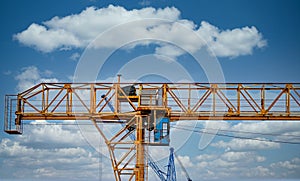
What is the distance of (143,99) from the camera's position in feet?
143

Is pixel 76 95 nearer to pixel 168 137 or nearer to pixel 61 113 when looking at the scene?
pixel 61 113

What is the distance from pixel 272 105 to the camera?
4372cm

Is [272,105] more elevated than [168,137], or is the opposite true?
[272,105]

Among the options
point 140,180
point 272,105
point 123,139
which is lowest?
point 140,180

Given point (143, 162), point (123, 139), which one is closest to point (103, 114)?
point (123, 139)

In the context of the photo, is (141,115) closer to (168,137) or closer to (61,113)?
(168,137)

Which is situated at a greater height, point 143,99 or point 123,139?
point 143,99

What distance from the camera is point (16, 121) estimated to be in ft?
Answer: 148

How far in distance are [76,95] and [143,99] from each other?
620 centimetres

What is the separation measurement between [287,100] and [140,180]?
49.9 ft

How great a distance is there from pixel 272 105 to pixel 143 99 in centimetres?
1183

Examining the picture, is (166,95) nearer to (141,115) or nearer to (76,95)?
(141,115)

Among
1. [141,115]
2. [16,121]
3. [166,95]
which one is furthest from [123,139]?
[16,121]

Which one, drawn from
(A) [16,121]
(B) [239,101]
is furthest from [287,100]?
(A) [16,121]
